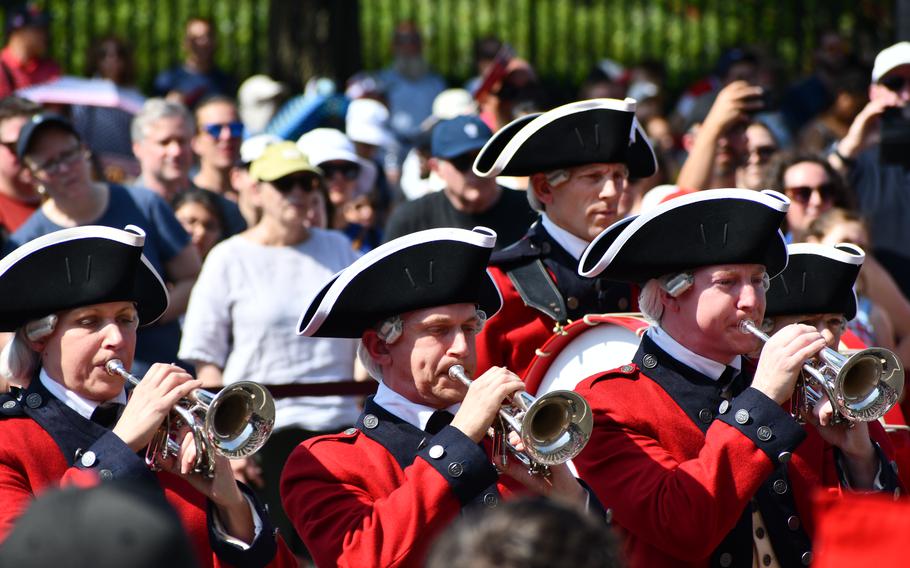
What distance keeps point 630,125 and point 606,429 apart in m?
1.67

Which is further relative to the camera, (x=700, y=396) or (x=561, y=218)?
(x=561, y=218)

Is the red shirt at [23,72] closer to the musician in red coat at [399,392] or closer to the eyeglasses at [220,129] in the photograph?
the eyeglasses at [220,129]

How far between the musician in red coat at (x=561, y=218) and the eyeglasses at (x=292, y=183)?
2.12 m

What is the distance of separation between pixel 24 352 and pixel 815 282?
249 centimetres

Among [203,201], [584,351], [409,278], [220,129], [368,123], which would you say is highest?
[409,278]

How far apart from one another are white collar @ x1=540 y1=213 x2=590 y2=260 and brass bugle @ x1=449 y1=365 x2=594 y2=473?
64.4 inches

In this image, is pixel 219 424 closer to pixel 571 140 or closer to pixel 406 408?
pixel 406 408

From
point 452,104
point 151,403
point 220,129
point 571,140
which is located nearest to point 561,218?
point 571,140

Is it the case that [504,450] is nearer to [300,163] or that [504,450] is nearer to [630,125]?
[630,125]

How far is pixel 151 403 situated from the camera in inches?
178

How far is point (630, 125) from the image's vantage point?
6.17 meters

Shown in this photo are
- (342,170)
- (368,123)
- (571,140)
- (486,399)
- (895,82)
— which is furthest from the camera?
(368,123)

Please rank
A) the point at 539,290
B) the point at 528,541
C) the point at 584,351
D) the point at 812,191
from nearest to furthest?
the point at 528,541 → the point at 584,351 → the point at 539,290 → the point at 812,191

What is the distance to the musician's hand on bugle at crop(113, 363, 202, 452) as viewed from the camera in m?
4.52
